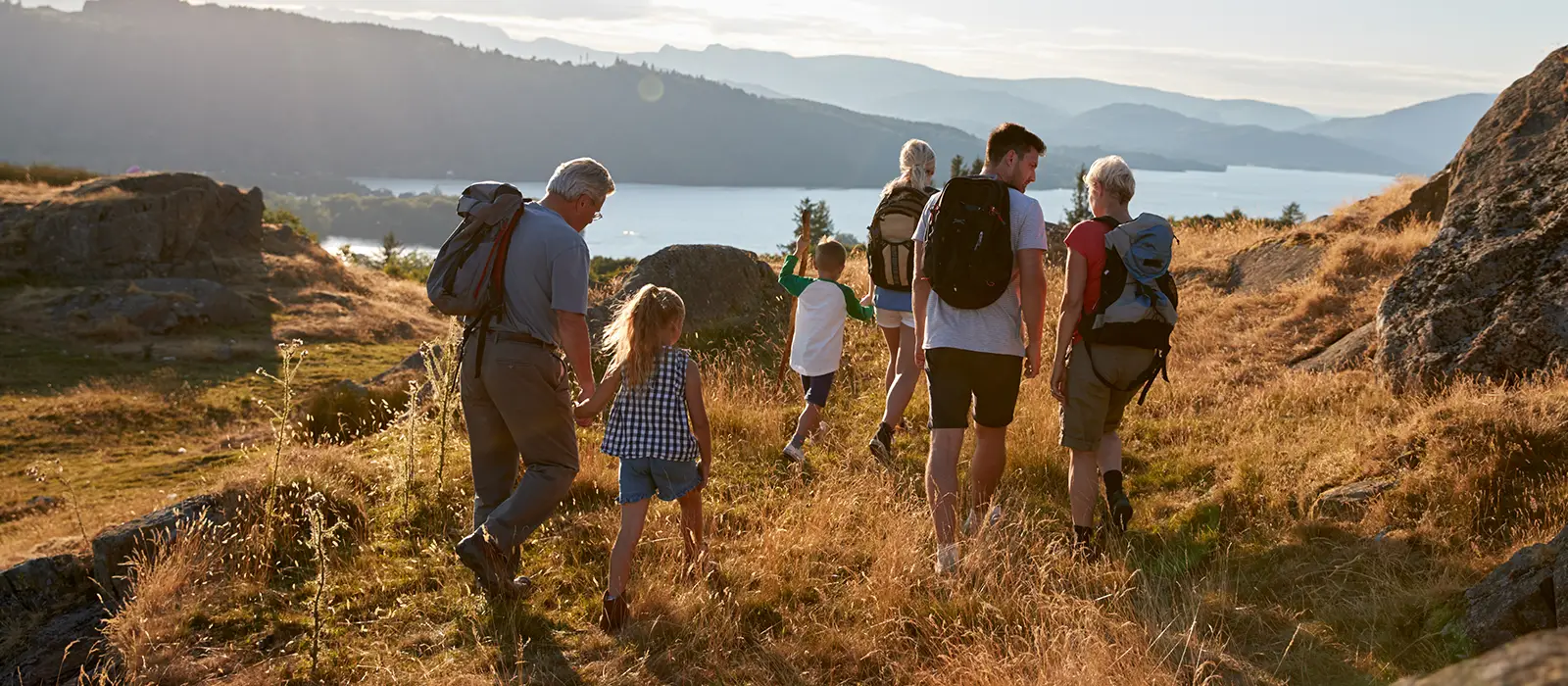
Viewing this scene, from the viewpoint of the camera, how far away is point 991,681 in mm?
3287

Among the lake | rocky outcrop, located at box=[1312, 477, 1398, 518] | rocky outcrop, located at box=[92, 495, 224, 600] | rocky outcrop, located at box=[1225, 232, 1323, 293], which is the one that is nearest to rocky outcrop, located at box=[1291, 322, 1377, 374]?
rocky outcrop, located at box=[1312, 477, 1398, 518]

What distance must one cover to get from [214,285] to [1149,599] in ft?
79.8

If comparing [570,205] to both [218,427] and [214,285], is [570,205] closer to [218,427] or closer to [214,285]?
[218,427]

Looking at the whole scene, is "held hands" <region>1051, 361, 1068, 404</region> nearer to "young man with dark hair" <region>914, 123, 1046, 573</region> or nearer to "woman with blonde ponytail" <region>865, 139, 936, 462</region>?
"young man with dark hair" <region>914, 123, 1046, 573</region>

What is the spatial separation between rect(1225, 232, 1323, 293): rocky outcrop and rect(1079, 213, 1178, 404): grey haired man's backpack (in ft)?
22.1

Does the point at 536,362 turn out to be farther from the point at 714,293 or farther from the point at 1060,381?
the point at 714,293

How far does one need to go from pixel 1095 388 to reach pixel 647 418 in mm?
2155

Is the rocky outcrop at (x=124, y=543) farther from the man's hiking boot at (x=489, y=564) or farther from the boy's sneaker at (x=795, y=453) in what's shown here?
the boy's sneaker at (x=795, y=453)

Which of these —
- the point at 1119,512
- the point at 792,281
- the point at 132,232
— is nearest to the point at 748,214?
the point at 132,232

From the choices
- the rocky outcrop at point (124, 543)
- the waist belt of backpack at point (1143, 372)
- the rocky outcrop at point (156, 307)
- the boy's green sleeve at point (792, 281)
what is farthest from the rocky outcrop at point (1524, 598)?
the rocky outcrop at point (156, 307)

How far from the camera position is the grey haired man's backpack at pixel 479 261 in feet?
13.9

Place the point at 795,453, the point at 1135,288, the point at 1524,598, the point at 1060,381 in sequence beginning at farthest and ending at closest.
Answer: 1. the point at 795,453
2. the point at 1060,381
3. the point at 1135,288
4. the point at 1524,598

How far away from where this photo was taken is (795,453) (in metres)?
6.30

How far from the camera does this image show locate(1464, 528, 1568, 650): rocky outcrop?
3.21 meters
